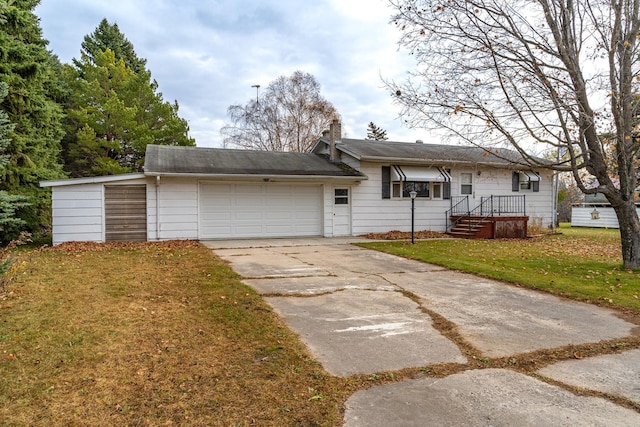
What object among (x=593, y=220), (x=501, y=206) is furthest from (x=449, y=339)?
(x=593, y=220)

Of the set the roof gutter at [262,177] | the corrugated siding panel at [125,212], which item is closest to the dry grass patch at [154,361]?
the corrugated siding panel at [125,212]

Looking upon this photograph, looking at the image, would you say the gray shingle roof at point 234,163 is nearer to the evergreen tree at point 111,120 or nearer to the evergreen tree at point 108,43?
the evergreen tree at point 111,120

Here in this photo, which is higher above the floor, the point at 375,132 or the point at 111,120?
the point at 375,132

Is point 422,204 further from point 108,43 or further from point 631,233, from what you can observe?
point 108,43

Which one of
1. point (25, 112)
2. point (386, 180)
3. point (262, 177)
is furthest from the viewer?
point (386, 180)

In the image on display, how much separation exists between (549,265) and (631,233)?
1.58 metres

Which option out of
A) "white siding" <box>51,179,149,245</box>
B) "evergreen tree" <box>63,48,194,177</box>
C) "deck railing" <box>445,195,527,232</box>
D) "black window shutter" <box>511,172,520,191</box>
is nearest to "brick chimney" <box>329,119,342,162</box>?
"deck railing" <box>445,195,527,232</box>

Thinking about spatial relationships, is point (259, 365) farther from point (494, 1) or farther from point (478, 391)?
point (494, 1)

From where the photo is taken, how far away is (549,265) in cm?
830

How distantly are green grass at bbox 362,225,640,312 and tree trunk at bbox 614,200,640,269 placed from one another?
0.27 meters

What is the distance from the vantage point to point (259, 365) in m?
3.18

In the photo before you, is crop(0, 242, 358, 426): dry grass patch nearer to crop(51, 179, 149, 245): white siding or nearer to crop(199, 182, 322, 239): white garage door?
crop(51, 179, 149, 245): white siding

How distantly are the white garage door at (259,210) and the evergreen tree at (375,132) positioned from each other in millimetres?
32868

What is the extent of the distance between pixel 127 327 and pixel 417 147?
15970mm
